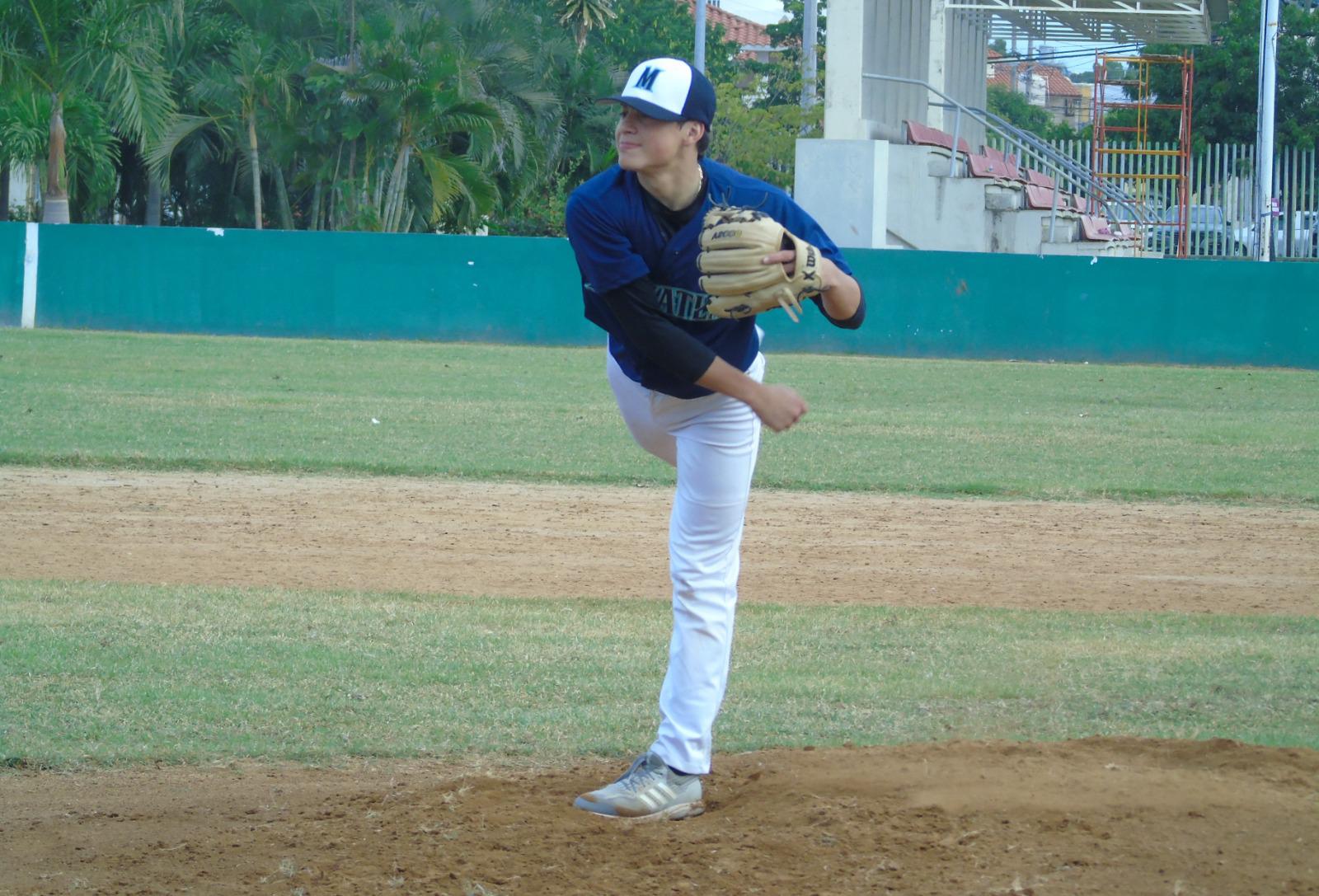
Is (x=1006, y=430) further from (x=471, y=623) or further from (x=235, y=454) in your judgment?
(x=471, y=623)

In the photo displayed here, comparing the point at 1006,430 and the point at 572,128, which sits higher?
the point at 572,128

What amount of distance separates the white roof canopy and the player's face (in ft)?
84.4

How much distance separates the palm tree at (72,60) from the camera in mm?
25031

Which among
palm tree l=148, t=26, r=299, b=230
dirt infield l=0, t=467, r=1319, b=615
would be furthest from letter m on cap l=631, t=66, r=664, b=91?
palm tree l=148, t=26, r=299, b=230

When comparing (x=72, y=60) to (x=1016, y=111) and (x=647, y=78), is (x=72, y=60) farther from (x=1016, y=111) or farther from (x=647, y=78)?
(x=1016, y=111)

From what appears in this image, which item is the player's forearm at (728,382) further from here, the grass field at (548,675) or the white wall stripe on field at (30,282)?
the white wall stripe on field at (30,282)

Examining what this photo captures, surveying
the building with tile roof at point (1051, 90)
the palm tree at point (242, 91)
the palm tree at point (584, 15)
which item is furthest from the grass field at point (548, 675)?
the building with tile roof at point (1051, 90)

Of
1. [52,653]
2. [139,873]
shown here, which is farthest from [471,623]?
[139,873]

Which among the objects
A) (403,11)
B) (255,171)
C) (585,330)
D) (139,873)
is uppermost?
(403,11)

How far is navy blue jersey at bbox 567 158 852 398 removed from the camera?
3.69 metres

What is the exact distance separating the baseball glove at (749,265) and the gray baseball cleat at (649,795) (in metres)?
1.27

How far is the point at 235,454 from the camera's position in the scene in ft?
37.6

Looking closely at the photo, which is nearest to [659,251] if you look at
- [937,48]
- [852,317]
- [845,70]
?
[852,317]

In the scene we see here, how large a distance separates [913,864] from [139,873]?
189cm
